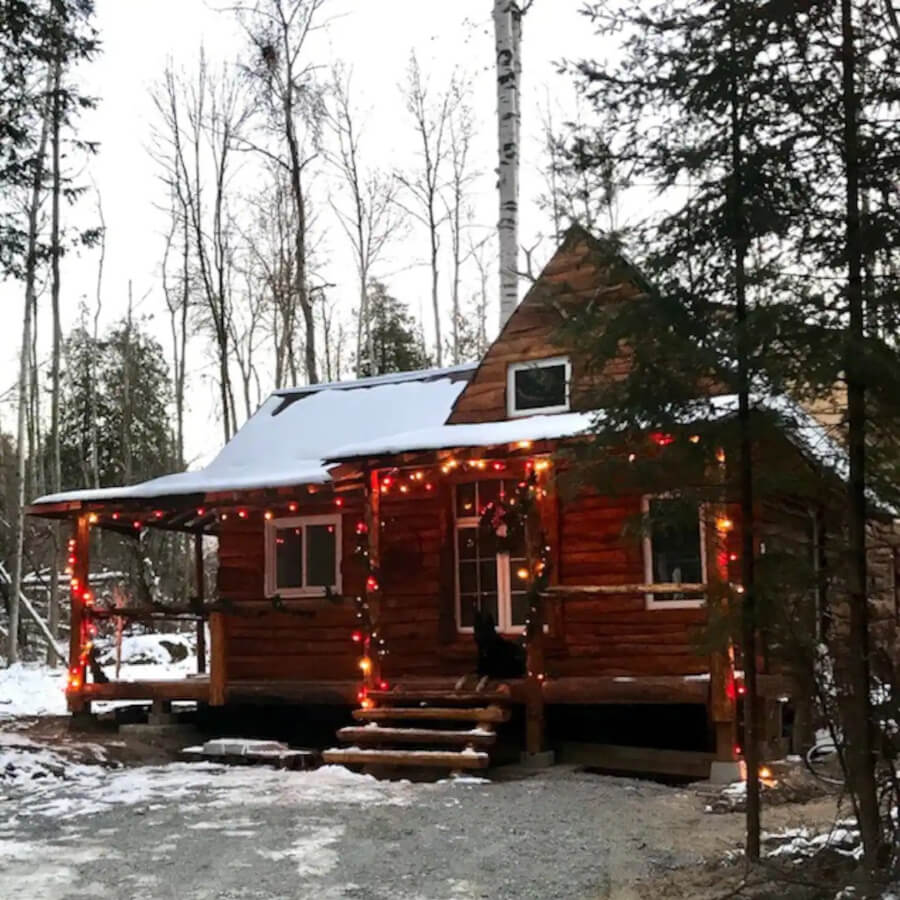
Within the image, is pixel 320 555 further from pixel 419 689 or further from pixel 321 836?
pixel 321 836

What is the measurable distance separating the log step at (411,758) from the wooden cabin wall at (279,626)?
3123 millimetres

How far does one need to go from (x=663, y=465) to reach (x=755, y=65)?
89.1 inches

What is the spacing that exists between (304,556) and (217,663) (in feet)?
6.47

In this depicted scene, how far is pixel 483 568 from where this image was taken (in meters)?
13.9

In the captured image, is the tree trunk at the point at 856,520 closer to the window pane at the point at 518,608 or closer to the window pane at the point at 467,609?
the window pane at the point at 518,608

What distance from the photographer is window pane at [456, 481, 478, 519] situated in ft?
46.1

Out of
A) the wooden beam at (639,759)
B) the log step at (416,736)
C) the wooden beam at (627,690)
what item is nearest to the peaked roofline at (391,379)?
the wooden beam at (627,690)

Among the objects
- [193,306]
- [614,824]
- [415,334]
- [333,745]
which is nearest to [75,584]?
[333,745]

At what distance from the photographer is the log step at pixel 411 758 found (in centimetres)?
1052

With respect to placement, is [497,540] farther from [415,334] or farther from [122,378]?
[122,378]

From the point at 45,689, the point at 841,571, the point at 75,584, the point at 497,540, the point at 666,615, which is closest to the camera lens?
the point at 841,571

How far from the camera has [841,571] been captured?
5.88m

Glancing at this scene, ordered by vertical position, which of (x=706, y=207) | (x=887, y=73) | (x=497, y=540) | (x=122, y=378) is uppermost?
(x=122, y=378)

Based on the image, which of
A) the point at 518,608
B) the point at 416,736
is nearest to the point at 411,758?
the point at 416,736
